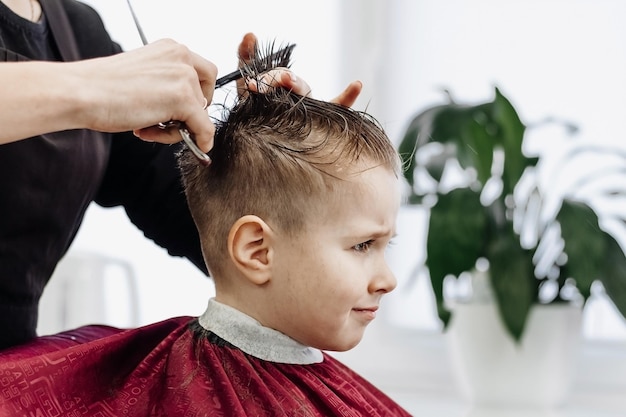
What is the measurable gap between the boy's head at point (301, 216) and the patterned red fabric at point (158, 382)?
0.06 meters

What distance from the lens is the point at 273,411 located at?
1.02 meters

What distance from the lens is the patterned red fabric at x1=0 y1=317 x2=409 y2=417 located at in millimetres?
992

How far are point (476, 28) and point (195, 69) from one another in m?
1.43

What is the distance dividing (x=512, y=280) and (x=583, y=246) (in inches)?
6.3

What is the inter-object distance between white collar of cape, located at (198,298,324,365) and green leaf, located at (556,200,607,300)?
97cm

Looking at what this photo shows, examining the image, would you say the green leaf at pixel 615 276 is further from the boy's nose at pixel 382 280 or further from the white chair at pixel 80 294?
the white chair at pixel 80 294

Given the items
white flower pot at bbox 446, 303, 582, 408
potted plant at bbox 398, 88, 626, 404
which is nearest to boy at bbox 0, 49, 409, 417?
potted plant at bbox 398, 88, 626, 404

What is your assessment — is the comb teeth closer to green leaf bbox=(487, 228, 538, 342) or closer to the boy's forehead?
the boy's forehead

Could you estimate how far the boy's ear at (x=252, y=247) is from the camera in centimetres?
104

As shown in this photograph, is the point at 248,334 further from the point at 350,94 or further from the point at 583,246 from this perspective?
the point at 583,246

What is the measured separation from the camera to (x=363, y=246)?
106 cm

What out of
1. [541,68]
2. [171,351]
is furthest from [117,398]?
[541,68]

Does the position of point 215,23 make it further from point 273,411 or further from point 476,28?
point 273,411

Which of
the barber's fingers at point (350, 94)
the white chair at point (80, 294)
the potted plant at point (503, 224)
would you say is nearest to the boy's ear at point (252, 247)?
the barber's fingers at point (350, 94)
